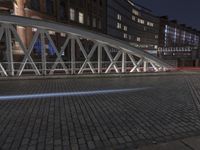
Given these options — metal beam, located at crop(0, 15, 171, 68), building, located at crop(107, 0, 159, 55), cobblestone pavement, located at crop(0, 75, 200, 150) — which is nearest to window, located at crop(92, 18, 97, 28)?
building, located at crop(107, 0, 159, 55)

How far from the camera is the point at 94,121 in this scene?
5008 millimetres

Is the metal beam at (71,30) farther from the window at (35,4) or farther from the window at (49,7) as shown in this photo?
the window at (49,7)

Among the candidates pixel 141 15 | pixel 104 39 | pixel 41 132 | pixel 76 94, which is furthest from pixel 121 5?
pixel 41 132

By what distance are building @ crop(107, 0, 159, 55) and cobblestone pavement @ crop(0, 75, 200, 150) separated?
1934 inches

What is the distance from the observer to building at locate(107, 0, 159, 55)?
185 feet

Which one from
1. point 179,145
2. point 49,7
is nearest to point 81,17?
point 49,7

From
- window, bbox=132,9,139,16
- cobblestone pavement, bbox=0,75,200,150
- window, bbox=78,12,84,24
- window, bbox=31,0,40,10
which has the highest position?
window, bbox=132,9,139,16

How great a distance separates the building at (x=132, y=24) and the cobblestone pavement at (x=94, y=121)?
161 feet

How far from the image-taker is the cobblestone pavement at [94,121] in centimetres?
384

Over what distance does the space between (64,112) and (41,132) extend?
1.52m

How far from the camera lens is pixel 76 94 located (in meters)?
8.32

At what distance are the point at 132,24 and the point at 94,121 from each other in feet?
234

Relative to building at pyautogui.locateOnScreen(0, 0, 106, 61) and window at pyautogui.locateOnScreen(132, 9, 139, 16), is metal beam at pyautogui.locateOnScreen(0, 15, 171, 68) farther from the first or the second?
window at pyautogui.locateOnScreen(132, 9, 139, 16)

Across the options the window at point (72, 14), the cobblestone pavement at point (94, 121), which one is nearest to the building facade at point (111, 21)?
the window at point (72, 14)
